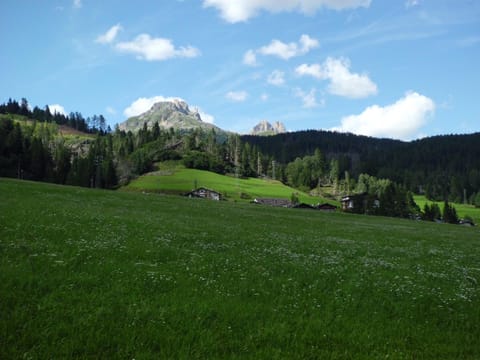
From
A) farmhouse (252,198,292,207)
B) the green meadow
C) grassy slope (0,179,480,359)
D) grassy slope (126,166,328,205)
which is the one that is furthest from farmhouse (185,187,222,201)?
grassy slope (0,179,480,359)

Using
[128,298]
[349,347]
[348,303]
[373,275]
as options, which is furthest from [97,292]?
[373,275]

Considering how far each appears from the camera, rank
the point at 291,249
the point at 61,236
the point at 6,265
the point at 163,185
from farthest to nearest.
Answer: the point at 163,185 → the point at 291,249 → the point at 61,236 → the point at 6,265

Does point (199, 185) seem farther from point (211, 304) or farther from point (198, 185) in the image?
point (211, 304)

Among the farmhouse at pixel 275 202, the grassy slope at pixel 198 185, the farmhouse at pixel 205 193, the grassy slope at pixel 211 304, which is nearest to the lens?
the grassy slope at pixel 211 304

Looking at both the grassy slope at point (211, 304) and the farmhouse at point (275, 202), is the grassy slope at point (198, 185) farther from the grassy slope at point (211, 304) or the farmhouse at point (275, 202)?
the grassy slope at point (211, 304)

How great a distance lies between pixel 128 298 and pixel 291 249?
1448 centimetres

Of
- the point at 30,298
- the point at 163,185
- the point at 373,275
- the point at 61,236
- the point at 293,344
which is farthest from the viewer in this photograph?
the point at 163,185

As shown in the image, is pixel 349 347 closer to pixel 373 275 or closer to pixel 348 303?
pixel 348 303

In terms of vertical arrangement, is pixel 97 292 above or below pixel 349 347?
above

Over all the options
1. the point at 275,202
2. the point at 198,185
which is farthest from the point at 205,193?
the point at 275,202

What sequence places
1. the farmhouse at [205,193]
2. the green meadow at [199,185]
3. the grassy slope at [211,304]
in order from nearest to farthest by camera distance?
the grassy slope at [211,304], the farmhouse at [205,193], the green meadow at [199,185]

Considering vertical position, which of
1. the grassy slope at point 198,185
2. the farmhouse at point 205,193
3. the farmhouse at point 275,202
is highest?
the grassy slope at point 198,185

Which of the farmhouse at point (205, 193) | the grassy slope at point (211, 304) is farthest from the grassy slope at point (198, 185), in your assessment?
the grassy slope at point (211, 304)

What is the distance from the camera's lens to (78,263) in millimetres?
13781
